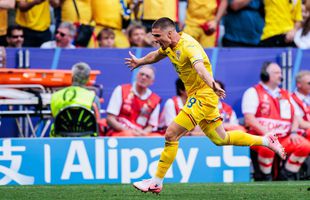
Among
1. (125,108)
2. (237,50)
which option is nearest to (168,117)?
(125,108)

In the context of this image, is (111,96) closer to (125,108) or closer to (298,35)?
(125,108)

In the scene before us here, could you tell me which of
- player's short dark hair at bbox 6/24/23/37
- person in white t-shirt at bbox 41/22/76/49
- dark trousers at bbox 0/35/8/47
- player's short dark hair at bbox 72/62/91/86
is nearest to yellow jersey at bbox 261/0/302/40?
person in white t-shirt at bbox 41/22/76/49

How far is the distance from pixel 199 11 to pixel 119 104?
2437 mm

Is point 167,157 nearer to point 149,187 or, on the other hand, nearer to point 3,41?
point 149,187

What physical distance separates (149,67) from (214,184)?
2.43 metres

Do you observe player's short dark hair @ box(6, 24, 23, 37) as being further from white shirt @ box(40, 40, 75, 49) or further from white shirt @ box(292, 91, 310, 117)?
white shirt @ box(292, 91, 310, 117)

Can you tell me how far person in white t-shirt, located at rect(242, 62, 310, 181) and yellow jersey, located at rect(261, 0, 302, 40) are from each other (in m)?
1.46

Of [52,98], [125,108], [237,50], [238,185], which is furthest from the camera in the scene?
[237,50]

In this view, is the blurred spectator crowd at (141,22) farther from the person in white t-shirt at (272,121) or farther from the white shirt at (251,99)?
the white shirt at (251,99)

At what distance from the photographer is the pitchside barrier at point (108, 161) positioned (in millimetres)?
11984

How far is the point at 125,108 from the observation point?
43.9 feet

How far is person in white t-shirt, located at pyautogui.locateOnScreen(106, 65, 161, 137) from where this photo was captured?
13273 millimetres

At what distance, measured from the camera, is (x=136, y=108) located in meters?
13.5

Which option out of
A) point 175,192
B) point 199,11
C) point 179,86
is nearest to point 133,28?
point 199,11
